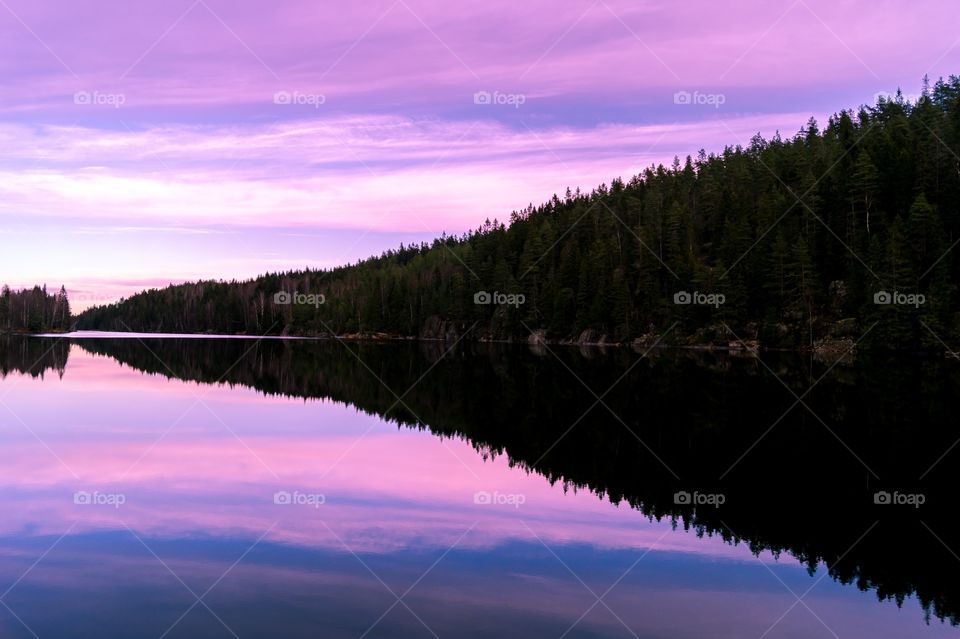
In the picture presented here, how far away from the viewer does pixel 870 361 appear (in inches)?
2982

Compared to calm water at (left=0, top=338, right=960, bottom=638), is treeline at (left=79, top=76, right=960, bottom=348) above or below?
above

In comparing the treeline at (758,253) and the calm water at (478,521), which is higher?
the treeline at (758,253)

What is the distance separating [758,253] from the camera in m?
108

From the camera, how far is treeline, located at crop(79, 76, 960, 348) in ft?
290

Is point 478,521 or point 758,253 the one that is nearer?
point 478,521

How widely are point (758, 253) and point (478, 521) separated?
9921 centimetres

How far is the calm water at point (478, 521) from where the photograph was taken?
1295 cm

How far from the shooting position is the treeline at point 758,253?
88250 millimetres

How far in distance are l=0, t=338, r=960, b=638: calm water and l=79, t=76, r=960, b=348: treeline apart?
158 ft

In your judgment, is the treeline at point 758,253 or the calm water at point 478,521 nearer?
the calm water at point 478,521

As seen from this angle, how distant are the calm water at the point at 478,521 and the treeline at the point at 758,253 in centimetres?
4810

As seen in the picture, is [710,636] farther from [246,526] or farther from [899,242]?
[899,242]

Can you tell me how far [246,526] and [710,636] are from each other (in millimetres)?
10952

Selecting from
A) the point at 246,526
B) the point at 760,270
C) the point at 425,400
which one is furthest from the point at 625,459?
the point at 760,270
